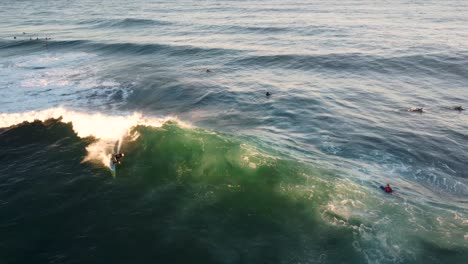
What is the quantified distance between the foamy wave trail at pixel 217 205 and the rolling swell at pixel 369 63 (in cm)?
2868

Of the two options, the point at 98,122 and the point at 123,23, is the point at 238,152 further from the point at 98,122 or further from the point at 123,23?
the point at 123,23

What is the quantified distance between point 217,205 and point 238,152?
6.99 metres

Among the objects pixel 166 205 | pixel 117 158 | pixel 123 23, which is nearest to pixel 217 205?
pixel 166 205

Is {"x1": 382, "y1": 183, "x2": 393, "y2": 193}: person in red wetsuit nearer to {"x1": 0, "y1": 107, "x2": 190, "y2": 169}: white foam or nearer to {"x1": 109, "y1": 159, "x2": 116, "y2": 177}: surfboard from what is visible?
{"x1": 0, "y1": 107, "x2": 190, "y2": 169}: white foam

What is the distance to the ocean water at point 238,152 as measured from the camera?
20.2 metres

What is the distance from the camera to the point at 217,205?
23.0 m

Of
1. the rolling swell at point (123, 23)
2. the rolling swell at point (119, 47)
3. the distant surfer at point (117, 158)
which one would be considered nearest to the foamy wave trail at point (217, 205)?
the distant surfer at point (117, 158)

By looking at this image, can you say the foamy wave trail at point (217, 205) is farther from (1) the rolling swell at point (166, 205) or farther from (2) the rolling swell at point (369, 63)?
(2) the rolling swell at point (369, 63)

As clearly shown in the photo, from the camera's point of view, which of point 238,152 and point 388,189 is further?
point 238,152

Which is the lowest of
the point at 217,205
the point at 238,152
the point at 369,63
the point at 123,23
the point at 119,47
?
the point at 217,205

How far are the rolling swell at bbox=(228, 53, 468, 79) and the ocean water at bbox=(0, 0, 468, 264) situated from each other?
0.37 m

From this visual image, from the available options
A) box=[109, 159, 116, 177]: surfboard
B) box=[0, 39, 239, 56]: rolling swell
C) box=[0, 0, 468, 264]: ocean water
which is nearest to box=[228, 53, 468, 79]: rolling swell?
box=[0, 0, 468, 264]: ocean water

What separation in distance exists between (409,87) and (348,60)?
41.2 feet

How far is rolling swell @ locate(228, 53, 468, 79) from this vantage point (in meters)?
51.8
